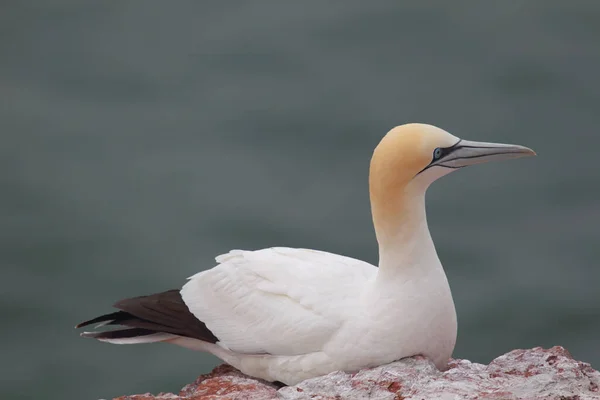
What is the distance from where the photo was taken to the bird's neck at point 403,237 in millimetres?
5707

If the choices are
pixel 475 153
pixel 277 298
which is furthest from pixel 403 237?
pixel 277 298

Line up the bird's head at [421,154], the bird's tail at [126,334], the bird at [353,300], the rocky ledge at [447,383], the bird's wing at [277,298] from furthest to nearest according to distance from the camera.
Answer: the bird's tail at [126,334] → the bird's wing at [277,298] → the bird at [353,300] → the bird's head at [421,154] → the rocky ledge at [447,383]

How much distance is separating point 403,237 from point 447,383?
946 mm

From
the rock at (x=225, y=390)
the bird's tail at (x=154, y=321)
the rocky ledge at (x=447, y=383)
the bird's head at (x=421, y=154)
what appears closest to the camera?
the rocky ledge at (x=447, y=383)

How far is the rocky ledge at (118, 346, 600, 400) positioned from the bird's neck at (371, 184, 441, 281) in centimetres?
45

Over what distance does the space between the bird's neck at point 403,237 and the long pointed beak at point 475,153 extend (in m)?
0.21

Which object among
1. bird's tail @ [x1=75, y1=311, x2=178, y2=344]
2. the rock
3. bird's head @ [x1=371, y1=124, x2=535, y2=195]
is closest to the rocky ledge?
the rock

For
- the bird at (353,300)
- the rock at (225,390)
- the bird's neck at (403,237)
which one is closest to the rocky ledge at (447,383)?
the rock at (225,390)

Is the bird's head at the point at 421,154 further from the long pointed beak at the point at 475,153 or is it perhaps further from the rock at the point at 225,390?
the rock at the point at 225,390

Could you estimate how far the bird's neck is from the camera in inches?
225

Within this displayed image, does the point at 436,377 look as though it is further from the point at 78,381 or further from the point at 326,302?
the point at 78,381

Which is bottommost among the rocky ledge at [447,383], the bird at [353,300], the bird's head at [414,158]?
the rocky ledge at [447,383]

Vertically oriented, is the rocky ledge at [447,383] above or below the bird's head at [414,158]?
below

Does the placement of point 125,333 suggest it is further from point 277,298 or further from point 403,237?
point 403,237
